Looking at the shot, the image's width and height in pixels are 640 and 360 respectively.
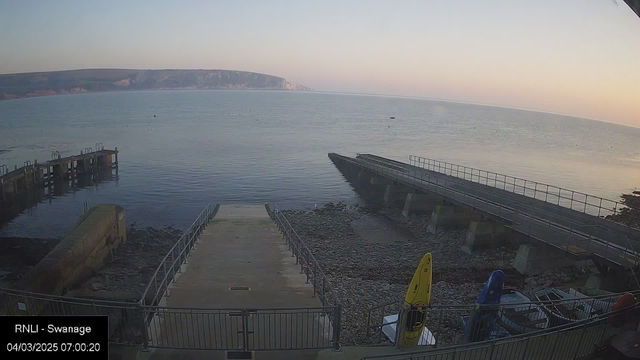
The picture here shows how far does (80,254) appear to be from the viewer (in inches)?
754

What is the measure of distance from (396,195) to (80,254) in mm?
24171

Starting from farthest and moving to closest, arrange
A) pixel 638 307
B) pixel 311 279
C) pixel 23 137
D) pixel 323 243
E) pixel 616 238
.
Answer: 1. pixel 23 137
2. pixel 323 243
3. pixel 616 238
4. pixel 311 279
5. pixel 638 307

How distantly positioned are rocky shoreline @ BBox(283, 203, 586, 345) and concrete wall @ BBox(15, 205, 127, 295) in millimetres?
10815

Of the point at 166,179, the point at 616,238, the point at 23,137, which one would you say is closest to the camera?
the point at 616,238

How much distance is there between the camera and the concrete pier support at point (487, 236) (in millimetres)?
22250

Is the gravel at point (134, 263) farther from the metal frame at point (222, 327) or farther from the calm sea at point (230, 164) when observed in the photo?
the metal frame at point (222, 327)

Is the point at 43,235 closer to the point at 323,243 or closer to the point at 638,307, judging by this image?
the point at 323,243

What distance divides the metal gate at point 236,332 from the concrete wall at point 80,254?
10.7 meters

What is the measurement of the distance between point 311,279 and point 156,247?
15940 mm

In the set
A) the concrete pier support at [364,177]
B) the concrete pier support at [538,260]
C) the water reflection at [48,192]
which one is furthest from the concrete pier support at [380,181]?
the water reflection at [48,192]

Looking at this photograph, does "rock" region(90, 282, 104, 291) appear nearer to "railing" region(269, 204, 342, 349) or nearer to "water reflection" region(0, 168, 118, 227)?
"railing" region(269, 204, 342, 349)

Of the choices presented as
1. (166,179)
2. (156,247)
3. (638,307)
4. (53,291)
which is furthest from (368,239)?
(166,179)

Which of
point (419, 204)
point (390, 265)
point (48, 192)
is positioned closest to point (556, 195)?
point (419, 204)

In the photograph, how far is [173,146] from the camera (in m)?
73.6
